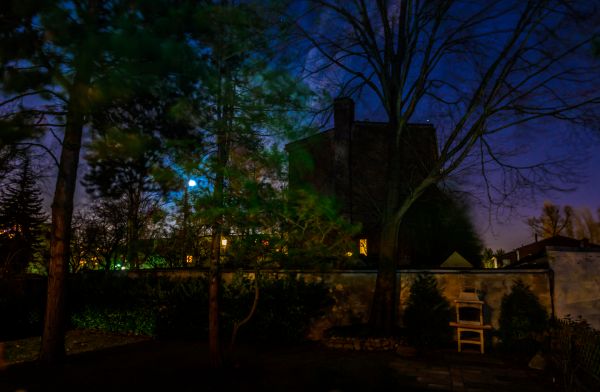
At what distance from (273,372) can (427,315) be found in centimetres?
446

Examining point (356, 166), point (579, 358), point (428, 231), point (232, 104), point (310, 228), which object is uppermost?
point (356, 166)

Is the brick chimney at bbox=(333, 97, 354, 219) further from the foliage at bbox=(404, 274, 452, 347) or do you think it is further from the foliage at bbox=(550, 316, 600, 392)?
the foliage at bbox=(550, 316, 600, 392)

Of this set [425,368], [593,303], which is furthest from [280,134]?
[593,303]

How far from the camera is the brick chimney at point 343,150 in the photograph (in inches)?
875

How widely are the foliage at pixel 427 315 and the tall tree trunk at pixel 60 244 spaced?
7.77 m

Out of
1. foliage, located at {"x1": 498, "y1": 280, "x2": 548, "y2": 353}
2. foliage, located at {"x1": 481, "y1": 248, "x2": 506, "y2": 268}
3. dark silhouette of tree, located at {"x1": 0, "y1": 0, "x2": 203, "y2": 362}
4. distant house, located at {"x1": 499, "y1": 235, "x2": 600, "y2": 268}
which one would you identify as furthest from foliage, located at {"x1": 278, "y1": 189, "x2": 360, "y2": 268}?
foliage, located at {"x1": 481, "y1": 248, "x2": 506, "y2": 268}

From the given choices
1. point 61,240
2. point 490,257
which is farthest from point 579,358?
point 490,257

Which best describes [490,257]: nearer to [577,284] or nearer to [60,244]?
[577,284]

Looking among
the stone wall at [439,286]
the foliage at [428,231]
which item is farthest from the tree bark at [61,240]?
the foliage at [428,231]

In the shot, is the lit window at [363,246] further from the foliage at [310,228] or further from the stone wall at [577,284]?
the foliage at [310,228]

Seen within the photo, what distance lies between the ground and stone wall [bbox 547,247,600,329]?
2.16 metres

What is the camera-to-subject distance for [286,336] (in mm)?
10188

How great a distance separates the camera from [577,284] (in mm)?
9188

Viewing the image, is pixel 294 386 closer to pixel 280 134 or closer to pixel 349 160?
pixel 280 134
